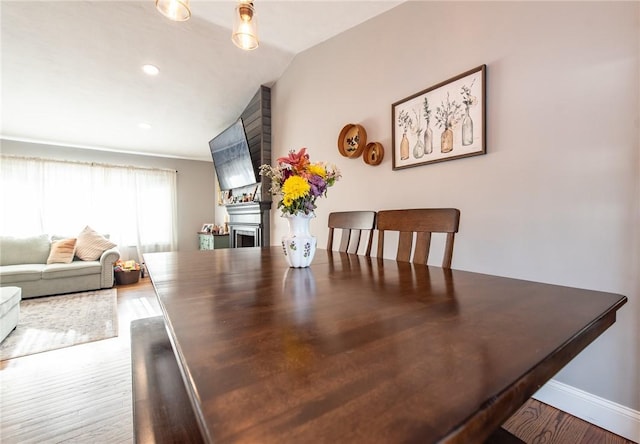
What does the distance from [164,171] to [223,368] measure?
6.32 meters

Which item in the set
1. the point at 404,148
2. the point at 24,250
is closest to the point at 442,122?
the point at 404,148

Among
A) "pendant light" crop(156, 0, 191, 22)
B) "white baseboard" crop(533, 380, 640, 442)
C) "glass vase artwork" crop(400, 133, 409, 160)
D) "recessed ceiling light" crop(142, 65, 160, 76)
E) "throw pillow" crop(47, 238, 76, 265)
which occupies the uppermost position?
"recessed ceiling light" crop(142, 65, 160, 76)

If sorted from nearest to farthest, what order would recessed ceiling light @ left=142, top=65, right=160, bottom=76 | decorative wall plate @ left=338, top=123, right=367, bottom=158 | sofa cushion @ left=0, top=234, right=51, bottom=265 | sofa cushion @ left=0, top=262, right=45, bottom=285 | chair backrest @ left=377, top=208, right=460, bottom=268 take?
1. chair backrest @ left=377, top=208, right=460, bottom=268
2. decorative wall plate @ left=338, top=123, right=367, bottom=158
3. recessed ceiling light @ left=142, top=65, right=160, bottom=76
4. sofa cushion @ left=0, top=262, right=45, bottom=285
5. sofa cushion @ left=0, top=234, right=51, bottom=265

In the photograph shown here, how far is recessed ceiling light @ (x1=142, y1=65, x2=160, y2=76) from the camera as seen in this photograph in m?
2.82

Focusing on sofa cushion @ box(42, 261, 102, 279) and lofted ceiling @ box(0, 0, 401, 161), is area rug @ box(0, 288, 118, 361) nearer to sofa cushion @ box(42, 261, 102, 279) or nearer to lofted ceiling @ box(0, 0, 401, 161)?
sofa cushion @ box(42, 261, 102, 279)

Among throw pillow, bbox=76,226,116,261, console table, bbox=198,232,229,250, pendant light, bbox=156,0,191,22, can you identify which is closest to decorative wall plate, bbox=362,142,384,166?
pendant light, bbox=156,0,191,22

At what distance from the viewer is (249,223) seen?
3.90 m

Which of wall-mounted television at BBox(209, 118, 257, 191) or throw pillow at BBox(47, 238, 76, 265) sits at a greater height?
wall-mounted television at BBox(209, 118, 257, 191)

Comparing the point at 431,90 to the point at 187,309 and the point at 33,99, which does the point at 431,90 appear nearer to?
the point at 187,309

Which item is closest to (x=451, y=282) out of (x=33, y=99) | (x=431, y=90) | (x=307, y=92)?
(x=431, y=90)

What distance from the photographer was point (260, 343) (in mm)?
459

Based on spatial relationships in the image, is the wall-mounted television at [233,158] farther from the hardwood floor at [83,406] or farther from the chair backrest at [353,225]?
the hardwood floor at [83,406]

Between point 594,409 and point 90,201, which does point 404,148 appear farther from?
point 90,201

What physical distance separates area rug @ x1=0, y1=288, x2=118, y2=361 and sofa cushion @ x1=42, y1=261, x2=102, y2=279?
28cm
